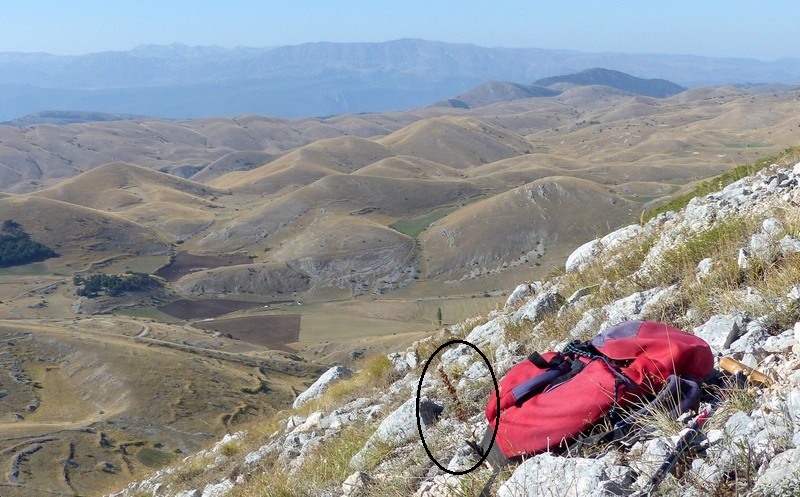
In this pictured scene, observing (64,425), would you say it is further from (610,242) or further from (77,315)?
(77,315)

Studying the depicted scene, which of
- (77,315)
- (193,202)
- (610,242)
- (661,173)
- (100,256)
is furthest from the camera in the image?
(193,202)

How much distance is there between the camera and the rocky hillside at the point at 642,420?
3.29 m

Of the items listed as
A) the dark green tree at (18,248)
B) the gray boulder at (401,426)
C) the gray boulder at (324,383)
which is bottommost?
the dark green tree at (18,248)

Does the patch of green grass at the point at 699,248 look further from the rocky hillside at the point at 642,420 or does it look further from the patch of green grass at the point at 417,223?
the patch of green grass at the point at 417,223

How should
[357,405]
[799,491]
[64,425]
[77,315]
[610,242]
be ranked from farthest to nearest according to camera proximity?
[77,315]
[64,425]
[610,242]
[357,405]
[799,491]

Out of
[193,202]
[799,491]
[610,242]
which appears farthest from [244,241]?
[799,491]

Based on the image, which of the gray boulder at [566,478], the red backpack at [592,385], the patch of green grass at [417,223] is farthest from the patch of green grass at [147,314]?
the gray boulder at [566,478]

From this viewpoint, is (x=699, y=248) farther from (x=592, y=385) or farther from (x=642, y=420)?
(x=642, y=420)

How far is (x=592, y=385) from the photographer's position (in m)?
4.02

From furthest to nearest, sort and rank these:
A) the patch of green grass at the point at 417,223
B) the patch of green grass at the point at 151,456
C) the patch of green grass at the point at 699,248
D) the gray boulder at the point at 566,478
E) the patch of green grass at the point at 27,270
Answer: the patch of green grass at the point at 417,223, the patch of green grass at the point at 27,270, the patch of green grass at the point at 151,456, the patch of green grass at the point at 699,248, the gray boulder at the point at 566,478

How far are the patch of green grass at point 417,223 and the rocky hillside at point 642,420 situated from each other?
11756 cm

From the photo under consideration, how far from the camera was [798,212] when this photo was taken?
19.8 feet

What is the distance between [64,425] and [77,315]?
57702 millimetres

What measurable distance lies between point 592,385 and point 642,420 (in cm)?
42
